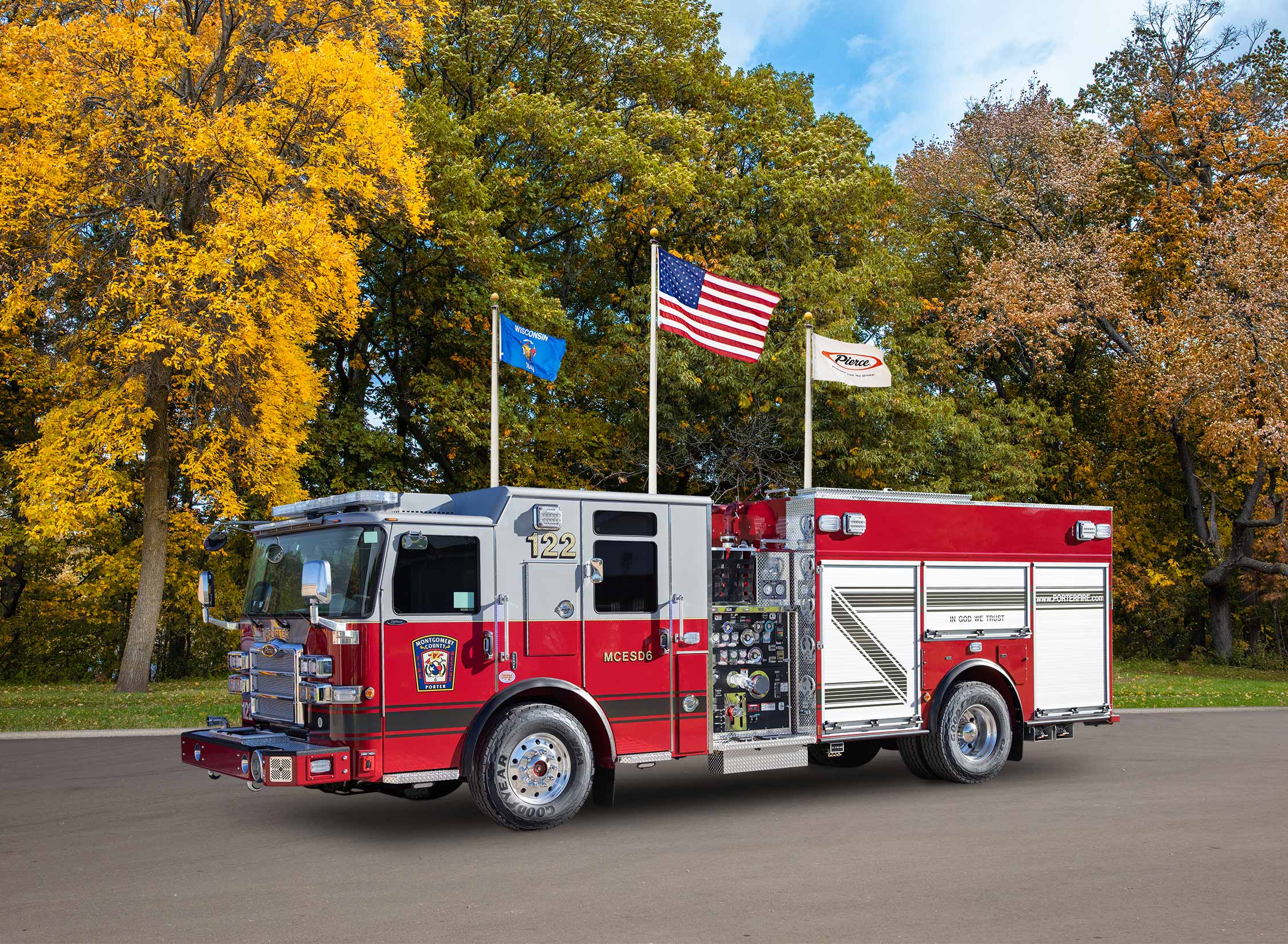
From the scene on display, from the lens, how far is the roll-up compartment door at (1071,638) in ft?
42.1

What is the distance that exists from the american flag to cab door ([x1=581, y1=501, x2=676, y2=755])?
7513 mm

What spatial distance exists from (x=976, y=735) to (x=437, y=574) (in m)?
6.19

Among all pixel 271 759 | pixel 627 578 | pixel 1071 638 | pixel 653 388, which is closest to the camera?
pixel 271 759

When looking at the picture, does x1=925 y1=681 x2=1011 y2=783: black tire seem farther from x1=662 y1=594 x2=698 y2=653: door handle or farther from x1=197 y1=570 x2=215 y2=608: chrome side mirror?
x1=197 y1=570 x2=215 y2=608: chrome side mirror

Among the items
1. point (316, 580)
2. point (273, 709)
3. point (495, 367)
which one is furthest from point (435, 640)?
point (495, 367)

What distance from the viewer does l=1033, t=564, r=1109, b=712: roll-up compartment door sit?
1284 cm

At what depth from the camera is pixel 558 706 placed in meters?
9.88

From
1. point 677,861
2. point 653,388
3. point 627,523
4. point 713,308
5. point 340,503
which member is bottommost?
point 677,861

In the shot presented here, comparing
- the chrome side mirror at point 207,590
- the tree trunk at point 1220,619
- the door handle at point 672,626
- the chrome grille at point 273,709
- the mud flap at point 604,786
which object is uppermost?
the chrome side mirror at point 207,590

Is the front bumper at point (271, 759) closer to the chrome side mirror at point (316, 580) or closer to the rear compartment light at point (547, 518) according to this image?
the chrome side mirror at point (316, 580)

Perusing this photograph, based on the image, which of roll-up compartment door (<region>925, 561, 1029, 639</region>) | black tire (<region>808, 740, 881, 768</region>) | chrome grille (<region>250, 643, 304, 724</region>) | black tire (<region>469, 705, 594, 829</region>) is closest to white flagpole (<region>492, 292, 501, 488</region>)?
black tire (<region>808, 740, 881, 768</region>)

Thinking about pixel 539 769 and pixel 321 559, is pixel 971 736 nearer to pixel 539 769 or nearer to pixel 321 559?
pixel 539 769

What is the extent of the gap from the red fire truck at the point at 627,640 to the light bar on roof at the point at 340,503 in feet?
0.07

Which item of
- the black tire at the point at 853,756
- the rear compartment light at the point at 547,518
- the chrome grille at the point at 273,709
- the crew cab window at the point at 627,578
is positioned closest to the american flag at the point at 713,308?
the black tire at the point at 853,756
